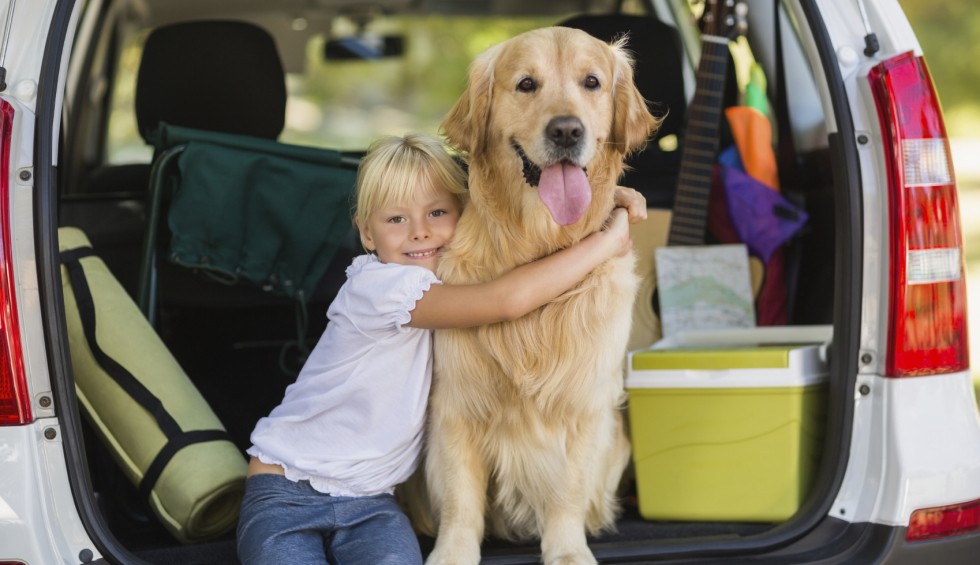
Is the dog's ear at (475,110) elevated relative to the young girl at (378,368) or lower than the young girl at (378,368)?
elevated

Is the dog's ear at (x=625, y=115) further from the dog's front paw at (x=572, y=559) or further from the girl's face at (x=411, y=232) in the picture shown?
the dog's front paw at (x=572, y=559)

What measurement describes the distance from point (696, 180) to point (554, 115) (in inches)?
48.6

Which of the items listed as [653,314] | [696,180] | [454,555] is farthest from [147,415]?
[696,180]

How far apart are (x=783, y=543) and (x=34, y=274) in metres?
1.55

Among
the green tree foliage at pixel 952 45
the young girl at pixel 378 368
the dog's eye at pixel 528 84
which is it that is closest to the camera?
the young girl at pixel 378 368

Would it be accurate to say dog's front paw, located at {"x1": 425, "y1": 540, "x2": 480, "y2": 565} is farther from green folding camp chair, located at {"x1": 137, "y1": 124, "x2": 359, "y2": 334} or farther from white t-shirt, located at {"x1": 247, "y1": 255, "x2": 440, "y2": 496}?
green folding camp chair, located at {"x1": 137, "y1": 124, "x2": 359, "y2": 334}

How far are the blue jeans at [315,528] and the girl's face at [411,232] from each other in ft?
1.73

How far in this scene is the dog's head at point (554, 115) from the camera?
2.27 metres

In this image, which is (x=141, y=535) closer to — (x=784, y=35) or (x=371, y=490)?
(x=371, y=490)

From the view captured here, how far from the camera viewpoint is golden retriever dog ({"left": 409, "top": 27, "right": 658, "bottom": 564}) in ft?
7.64

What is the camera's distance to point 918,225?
2.16 m

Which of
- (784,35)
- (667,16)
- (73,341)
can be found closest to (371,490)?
(73,341)

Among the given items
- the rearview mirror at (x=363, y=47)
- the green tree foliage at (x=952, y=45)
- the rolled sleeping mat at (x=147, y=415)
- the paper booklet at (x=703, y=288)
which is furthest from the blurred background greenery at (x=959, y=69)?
the rolled sleeping mat at (x=147, y=415)

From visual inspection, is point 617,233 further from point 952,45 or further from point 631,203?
point 952,45
